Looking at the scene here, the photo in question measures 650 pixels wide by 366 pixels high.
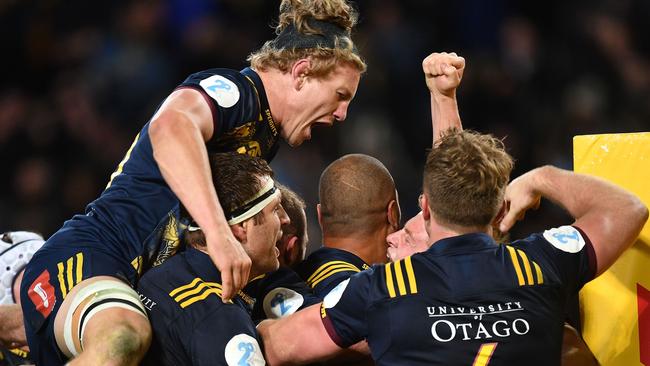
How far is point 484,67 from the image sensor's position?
9.57m

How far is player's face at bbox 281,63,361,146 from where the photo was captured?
4254 millimetres

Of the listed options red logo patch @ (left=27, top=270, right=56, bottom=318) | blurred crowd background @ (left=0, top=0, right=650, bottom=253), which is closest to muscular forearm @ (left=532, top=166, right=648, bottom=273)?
red logo patch @ (left=27, top=270, right=56, bottom=318)

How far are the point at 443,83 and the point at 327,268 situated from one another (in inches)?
41.6

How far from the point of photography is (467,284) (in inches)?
130

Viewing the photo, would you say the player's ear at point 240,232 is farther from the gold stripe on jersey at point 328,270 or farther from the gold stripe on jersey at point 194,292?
the gold stripe on jersey at point 328,270

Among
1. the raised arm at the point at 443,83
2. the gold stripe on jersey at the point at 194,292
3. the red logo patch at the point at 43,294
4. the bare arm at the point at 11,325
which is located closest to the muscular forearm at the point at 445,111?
the raised arm at the point at 443,83

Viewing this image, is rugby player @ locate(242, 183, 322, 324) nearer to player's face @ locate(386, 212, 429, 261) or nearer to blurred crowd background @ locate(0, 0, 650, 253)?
player's face @ locate(386, 212, 429, 261)

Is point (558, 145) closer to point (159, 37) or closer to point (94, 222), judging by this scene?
point (159, 37)

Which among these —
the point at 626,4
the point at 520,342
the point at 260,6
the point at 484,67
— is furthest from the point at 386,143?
the point at 520,342

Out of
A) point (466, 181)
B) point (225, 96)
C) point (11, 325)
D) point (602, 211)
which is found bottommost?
point (11, 325)

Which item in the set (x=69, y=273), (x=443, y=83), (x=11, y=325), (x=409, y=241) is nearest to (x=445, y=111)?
(x=443, y=83)

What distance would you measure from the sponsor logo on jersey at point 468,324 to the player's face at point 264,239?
34.2 inches

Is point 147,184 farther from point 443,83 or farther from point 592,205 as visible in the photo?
point 592,205

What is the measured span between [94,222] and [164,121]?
2.13 feet
